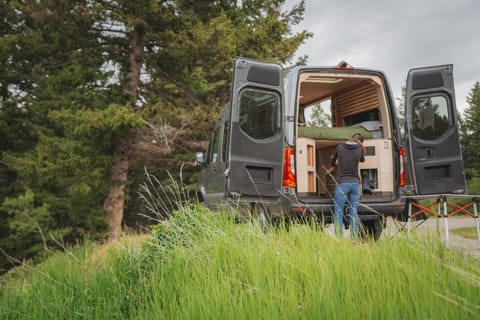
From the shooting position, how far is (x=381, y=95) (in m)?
5.29

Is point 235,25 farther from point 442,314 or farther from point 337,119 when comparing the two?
point 442,314

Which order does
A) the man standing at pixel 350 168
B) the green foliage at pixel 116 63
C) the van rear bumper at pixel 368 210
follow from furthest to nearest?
the green foliage at pixel 116 63 → the man standing at pixel 350 168 → the van rear bumper at pixel 368 210

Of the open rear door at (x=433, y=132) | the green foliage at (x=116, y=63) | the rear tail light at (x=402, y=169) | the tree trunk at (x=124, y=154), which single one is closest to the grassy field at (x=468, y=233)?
the open rear door at (x=433, y=132)

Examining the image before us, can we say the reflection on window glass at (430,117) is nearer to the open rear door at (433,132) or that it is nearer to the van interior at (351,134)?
the open rear door at (433,132)

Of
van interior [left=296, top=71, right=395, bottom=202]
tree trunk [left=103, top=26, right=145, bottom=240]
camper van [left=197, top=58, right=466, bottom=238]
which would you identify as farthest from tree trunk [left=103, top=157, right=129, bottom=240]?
van interior [left=296, top=71, right=395, bottom=202]

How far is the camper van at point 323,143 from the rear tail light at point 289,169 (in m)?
0.01

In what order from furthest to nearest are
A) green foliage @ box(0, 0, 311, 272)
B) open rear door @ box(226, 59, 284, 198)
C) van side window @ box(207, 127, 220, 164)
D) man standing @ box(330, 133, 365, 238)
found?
green foliage @ box(0, 0, 311, 272) → van side window @ box(207, 127, 220, 164) → man standing @ box(330, 133, 365, 238) → open rear door @ box(226, 59, 284, 198)

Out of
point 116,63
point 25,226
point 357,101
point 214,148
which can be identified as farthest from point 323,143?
point 25,226

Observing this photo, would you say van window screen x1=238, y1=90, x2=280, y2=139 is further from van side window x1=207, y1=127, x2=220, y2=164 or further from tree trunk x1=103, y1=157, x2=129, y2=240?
tree trunk x1=103, y1=157, x2=129, y2=240

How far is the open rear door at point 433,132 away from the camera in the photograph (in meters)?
5.08

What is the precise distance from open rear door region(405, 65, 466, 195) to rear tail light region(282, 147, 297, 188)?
1903 millimetres

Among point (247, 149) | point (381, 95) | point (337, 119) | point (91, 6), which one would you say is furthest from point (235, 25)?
point (247, 149)

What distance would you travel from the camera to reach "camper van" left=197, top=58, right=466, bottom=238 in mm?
4453

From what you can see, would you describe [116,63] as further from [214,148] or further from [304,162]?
[304,162]
